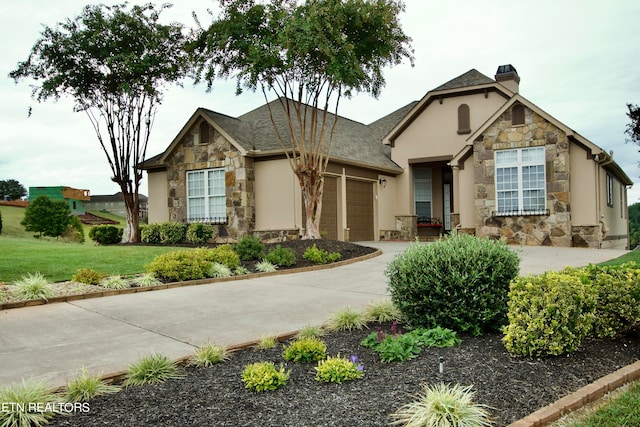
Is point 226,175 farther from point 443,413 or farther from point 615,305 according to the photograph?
point 443,413

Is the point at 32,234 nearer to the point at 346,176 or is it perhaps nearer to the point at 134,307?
the point at 346,176

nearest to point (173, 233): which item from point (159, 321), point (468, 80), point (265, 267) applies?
point (265, 267)

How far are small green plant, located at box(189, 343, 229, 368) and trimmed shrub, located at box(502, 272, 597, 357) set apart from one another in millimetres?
2529

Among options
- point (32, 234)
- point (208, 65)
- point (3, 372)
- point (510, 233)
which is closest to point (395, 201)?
point (510, 233)

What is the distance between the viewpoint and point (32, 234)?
33188mm

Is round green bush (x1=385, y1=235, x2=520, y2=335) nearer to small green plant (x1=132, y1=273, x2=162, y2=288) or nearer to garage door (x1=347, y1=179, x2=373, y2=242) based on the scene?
small green plant (x1=132, y1=273, x2=162, y2=288)

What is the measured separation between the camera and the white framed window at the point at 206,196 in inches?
715

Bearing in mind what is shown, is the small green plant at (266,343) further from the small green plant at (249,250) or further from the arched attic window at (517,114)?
the arched attic window at (517,114)

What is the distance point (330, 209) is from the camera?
18.3m

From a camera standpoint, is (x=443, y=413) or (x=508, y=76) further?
(x=508, y=76)

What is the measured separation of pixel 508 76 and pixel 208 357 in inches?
777

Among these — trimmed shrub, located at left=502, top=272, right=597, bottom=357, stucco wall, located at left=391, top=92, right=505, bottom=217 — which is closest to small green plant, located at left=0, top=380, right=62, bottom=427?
trimmed shrub, located at left=502, top=272, right=597, bottom=357

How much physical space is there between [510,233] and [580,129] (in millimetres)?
4217

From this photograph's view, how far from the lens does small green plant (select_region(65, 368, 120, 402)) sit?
341cm
